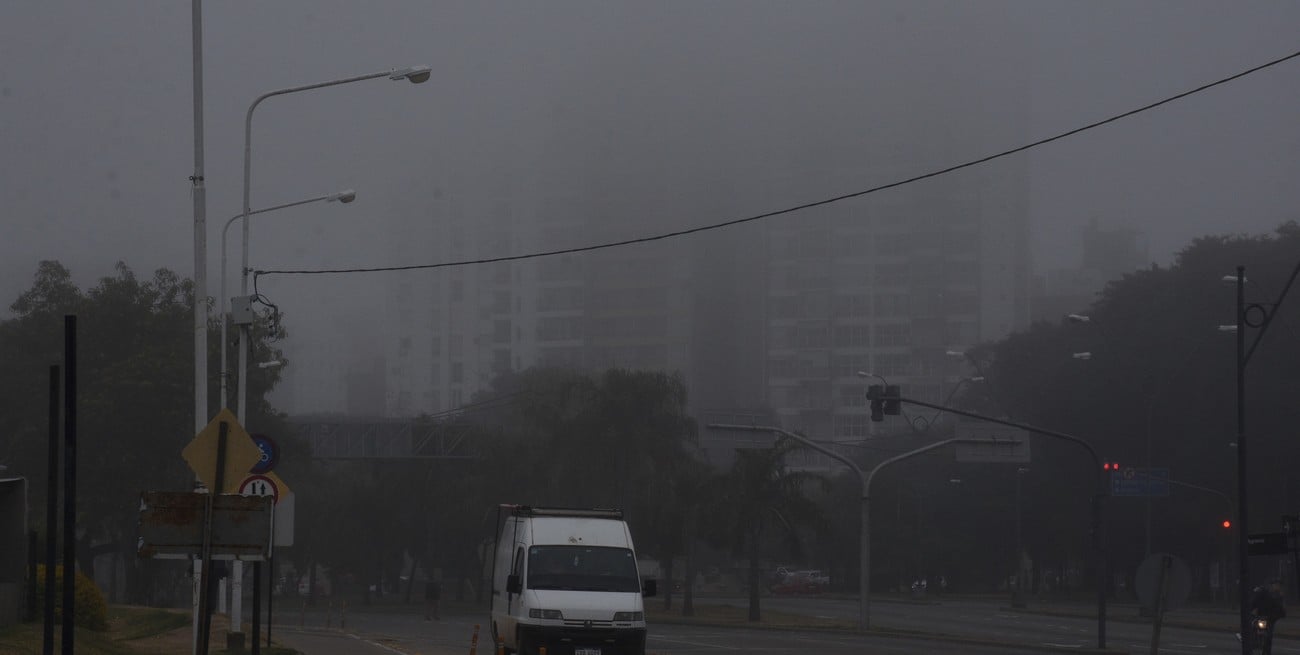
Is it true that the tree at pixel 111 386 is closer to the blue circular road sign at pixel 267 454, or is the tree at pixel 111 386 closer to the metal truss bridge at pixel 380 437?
the metal truss bridge at pixel 380 437

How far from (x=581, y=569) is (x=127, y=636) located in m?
13.5

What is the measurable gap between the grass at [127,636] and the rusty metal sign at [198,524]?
18.6 ft

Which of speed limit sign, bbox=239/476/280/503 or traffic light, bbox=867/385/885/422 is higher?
traffic light, bbox=867/385/885/422

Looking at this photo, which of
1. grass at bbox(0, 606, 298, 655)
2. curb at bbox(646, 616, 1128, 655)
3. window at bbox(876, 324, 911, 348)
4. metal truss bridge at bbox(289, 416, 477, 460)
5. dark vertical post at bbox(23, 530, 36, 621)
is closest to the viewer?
grass at bbox(0, 606, 298, 655)

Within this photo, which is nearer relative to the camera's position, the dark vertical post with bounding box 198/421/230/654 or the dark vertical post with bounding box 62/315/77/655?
the dark vertical post with bounding box 62/315/77/655

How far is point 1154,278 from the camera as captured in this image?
76625 mm

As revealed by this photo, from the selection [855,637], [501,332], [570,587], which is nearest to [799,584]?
[501,332]

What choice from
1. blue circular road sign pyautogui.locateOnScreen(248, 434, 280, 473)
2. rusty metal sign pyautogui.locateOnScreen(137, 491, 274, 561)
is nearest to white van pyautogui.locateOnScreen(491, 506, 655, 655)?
blue circular road sign pyautogui.locateOnScreen(248, 434, 280, 473)

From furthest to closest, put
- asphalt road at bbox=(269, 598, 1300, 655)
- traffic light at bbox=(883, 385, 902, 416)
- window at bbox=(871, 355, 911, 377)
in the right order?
1. window at bbox=(871, 355, 911, 377)
2. traffic light at bbox=(883, 385, 902, 416)
3. asphalt road at bbox=(269, 598, 1300, 655)

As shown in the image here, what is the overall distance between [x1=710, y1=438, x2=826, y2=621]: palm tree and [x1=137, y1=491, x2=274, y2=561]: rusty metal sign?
39541 millimetres

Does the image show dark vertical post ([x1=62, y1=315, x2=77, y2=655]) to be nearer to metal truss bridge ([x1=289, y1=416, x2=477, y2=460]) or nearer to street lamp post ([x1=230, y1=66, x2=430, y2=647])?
street lamp post ([x1=230, y1=66, x2=430, y2=647])

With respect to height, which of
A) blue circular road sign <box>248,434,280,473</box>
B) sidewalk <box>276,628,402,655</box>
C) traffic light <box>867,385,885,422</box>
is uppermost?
traffic light <box>867,385,885,422</box>

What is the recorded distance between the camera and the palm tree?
51.2 metres

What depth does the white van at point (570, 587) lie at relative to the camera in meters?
21.1
